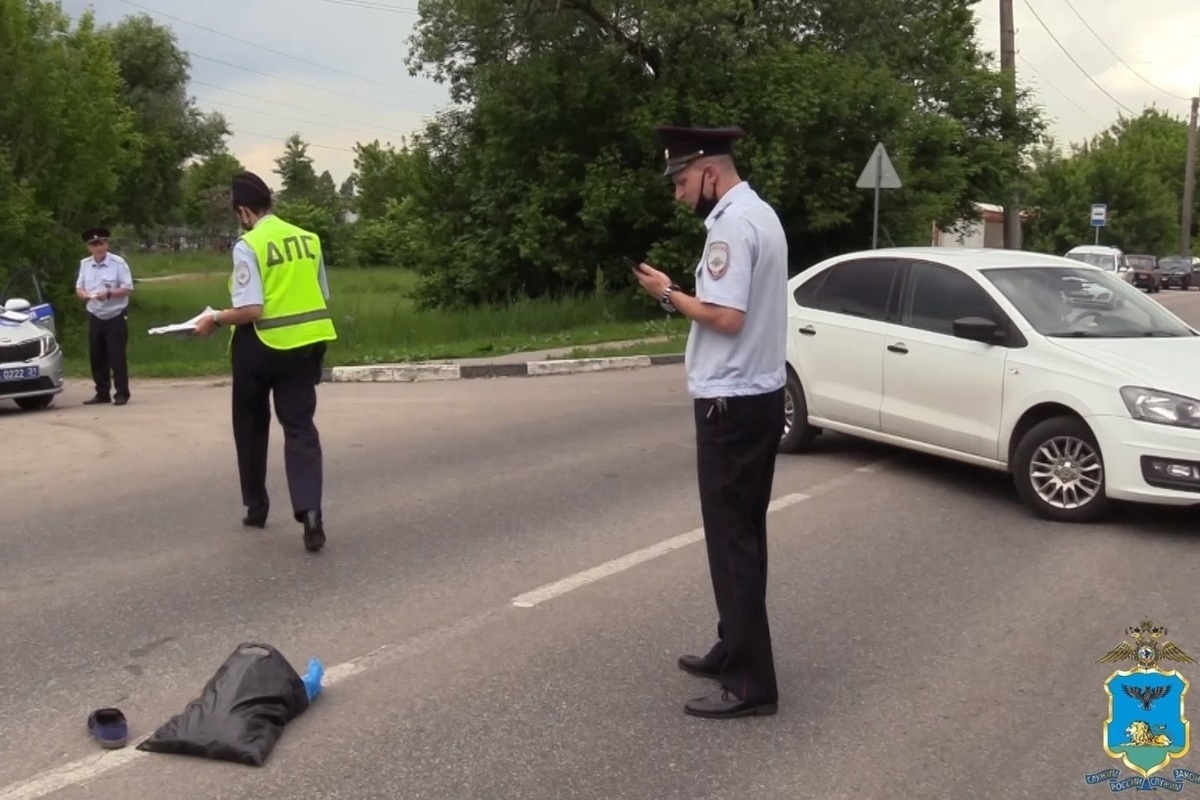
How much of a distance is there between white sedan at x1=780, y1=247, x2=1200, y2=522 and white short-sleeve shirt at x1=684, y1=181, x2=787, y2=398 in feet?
12.1

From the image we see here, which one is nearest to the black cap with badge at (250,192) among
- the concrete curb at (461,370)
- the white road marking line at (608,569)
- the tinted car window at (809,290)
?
the white road marking line at (608,569)

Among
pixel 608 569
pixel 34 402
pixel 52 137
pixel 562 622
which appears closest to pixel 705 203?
pixel 562 622

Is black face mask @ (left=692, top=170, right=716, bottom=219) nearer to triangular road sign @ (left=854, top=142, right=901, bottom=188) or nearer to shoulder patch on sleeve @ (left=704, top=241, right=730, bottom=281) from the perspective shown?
shoulder patch on sleeve @ (left=704, top=241, right=730, bottom=281)

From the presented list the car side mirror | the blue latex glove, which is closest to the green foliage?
the car side mirror

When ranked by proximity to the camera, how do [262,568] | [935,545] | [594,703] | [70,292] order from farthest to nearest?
[70,292] → [935,545] → [262,568] → [594,703]

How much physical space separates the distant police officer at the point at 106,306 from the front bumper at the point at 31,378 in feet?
1.39

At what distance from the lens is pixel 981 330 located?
8.15m

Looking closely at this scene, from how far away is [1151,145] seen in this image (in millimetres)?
78625

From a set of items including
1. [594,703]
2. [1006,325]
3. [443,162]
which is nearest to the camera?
[594,703]

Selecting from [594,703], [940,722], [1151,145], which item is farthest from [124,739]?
[1151,145]

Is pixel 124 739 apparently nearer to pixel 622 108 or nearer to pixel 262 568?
pixel 262 568

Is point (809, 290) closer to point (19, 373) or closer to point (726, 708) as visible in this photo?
point (726, 708)

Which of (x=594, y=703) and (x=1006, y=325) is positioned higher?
(x=1006, y=325)

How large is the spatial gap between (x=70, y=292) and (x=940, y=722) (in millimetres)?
19011
